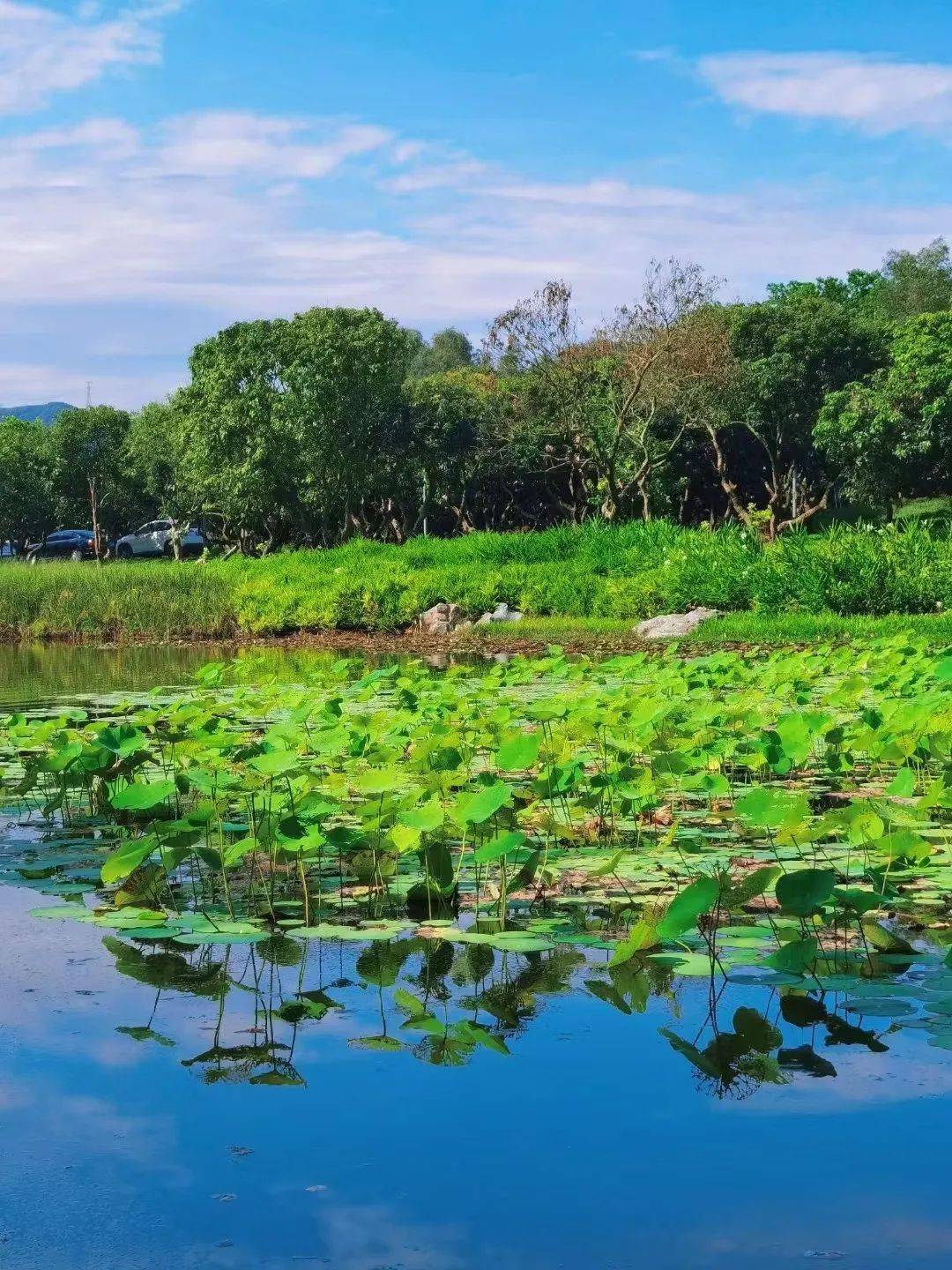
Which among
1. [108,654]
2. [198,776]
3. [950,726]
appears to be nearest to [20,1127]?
[198,776]

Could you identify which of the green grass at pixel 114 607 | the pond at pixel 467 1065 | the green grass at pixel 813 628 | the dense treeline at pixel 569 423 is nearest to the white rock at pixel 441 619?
the green grass at pixel 114 607

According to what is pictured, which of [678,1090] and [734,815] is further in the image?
[734,815]

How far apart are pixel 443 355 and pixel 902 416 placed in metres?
45.4

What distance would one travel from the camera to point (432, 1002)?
420cm

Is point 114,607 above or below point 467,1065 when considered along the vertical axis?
above

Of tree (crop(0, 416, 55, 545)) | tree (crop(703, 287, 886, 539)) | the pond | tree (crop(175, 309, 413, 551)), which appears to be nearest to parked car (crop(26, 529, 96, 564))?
tree (crop(0, 416, 55, 545))

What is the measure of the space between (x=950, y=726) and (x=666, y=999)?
270 centimetres

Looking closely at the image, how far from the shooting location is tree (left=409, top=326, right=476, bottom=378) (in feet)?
240

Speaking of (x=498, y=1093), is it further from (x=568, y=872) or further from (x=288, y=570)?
(x=288, y=570)

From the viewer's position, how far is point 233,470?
115 feet

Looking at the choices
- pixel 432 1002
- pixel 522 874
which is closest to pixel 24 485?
pixel 522 874

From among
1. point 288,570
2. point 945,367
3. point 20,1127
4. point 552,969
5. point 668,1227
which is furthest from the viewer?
point 945,367

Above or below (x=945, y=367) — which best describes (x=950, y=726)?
below

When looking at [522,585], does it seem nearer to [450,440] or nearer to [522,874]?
[450,440]
